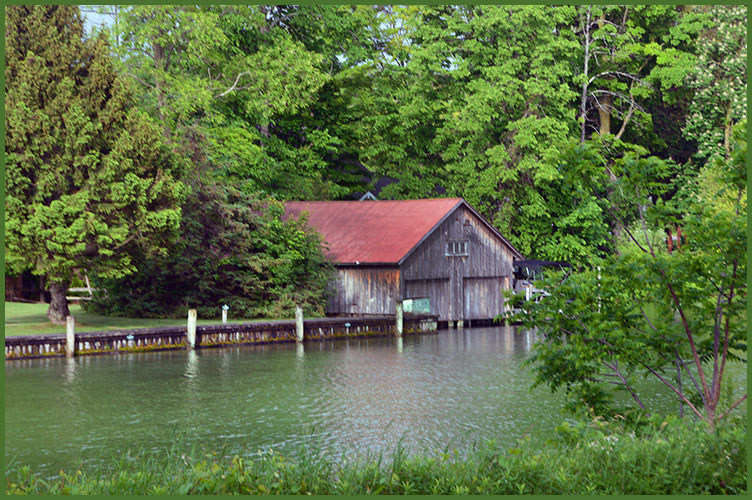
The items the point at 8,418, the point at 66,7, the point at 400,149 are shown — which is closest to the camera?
the point at 8,418

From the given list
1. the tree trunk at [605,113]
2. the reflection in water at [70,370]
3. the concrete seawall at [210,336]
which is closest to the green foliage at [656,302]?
the reflection in water at [70,370]

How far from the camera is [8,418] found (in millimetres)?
23453

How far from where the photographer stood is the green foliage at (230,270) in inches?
1759

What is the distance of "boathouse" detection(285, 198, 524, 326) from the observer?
4766cm

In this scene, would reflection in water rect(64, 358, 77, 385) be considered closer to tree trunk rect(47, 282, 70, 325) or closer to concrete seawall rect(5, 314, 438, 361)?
concrete seawall rect(5, 314, 438, 361)

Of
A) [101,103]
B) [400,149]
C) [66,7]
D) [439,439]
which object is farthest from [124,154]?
[400,149]

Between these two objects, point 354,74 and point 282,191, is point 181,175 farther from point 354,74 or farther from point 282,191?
point 354,74

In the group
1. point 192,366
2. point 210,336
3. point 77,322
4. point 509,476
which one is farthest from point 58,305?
point 509,476

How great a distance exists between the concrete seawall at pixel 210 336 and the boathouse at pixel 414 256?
2.05m

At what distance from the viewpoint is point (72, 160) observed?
35.8 meters

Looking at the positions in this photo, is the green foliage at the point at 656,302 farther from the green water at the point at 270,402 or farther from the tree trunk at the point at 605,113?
the tree trunk at the point at 605,113

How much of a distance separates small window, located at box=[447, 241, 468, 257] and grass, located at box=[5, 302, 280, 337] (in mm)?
11325

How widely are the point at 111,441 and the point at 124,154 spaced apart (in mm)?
18048

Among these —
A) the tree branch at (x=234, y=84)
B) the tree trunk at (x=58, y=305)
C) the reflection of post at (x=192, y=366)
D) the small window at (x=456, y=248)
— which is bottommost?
the reflection of post at (x=192, y=366)
